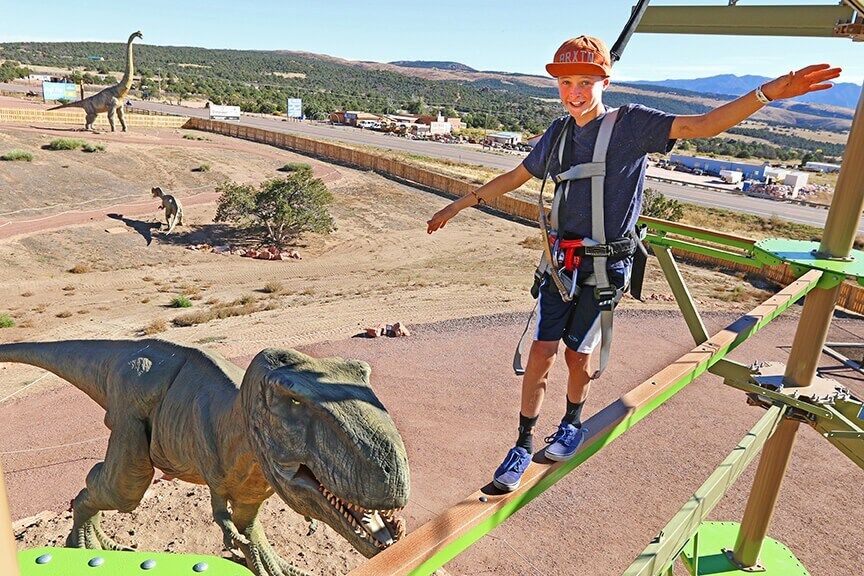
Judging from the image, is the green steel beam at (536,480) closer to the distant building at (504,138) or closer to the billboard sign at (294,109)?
the distant building at (504,138)

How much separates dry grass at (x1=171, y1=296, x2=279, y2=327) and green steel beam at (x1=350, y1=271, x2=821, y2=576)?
42.4ft

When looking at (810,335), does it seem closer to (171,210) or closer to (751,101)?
(751,101)

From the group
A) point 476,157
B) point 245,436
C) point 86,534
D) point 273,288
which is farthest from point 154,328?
point 476,157

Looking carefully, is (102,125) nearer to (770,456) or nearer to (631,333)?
(631,333)

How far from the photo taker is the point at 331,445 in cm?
259

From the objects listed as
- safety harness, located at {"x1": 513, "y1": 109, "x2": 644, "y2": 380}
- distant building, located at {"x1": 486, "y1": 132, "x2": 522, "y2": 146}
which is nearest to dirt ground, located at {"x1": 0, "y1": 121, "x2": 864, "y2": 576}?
safety harness, located at {"x1": 513, "y1": 109, "x2": 644, "y2": 380}

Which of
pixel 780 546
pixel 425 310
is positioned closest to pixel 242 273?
pixel 425 310

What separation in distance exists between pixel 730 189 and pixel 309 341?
4788 centimetres

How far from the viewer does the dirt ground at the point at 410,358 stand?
7359mm

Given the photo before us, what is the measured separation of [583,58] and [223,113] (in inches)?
2402

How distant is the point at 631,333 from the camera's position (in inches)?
560

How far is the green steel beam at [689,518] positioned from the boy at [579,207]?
51 cm

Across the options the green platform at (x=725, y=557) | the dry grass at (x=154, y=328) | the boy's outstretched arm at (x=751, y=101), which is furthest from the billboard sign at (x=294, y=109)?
the boy's outstretched arm at (x=751, y=101)

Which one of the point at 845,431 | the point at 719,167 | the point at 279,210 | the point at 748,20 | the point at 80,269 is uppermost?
the point at 748,20
